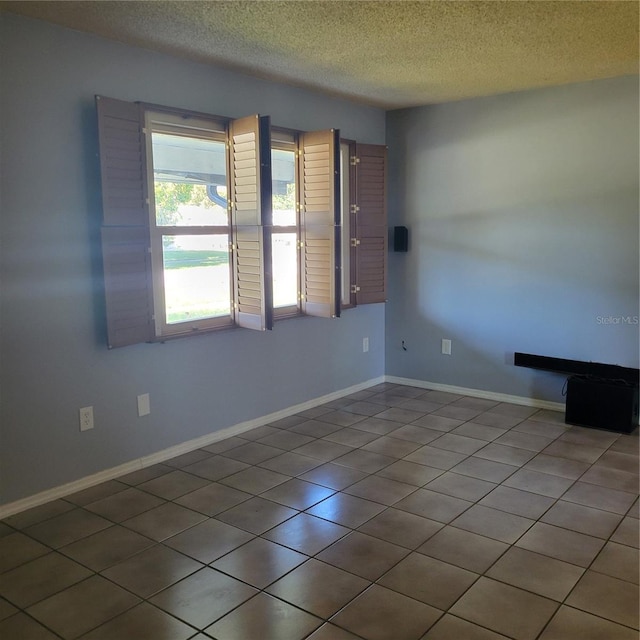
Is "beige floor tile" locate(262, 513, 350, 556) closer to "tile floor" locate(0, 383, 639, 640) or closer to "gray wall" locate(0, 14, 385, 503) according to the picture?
"tile floor" locate(0, 383, 639, 640)

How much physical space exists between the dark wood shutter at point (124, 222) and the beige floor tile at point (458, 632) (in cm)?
208

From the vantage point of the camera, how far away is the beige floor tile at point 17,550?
8.31ft

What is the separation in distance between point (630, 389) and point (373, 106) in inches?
113

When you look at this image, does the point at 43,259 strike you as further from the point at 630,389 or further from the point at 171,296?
the point at 630,389

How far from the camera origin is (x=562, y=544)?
264 cm

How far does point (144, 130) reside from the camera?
10.9 ft

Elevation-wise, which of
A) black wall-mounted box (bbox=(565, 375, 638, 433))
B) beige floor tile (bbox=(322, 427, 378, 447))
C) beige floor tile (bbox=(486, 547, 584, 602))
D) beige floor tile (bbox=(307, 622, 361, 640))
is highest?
black wall-mounted box (bbox=(565, 375, 638, 433))

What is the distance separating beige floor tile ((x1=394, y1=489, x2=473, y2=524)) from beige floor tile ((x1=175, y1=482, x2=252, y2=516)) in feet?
2.66

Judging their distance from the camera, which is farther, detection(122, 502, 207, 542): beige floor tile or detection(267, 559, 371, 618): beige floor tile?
detection(122, 502, 207, 542): beige floor tile

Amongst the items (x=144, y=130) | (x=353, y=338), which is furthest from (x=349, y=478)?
(x=144, y=130)

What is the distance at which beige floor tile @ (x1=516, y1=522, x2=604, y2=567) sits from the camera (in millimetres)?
2543

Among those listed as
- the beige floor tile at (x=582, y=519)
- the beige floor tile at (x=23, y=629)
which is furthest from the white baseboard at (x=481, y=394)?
the beige floor tile at (x=23, y=629)

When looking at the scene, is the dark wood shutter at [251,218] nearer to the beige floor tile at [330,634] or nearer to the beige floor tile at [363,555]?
the beige floor tile at [363,555]

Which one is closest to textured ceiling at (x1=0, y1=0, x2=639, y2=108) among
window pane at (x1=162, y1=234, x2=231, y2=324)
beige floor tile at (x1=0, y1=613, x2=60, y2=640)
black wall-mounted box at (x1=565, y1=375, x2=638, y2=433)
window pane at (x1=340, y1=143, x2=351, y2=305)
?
window pane at (x1=340, y1=143, x2=351, y2=305)
